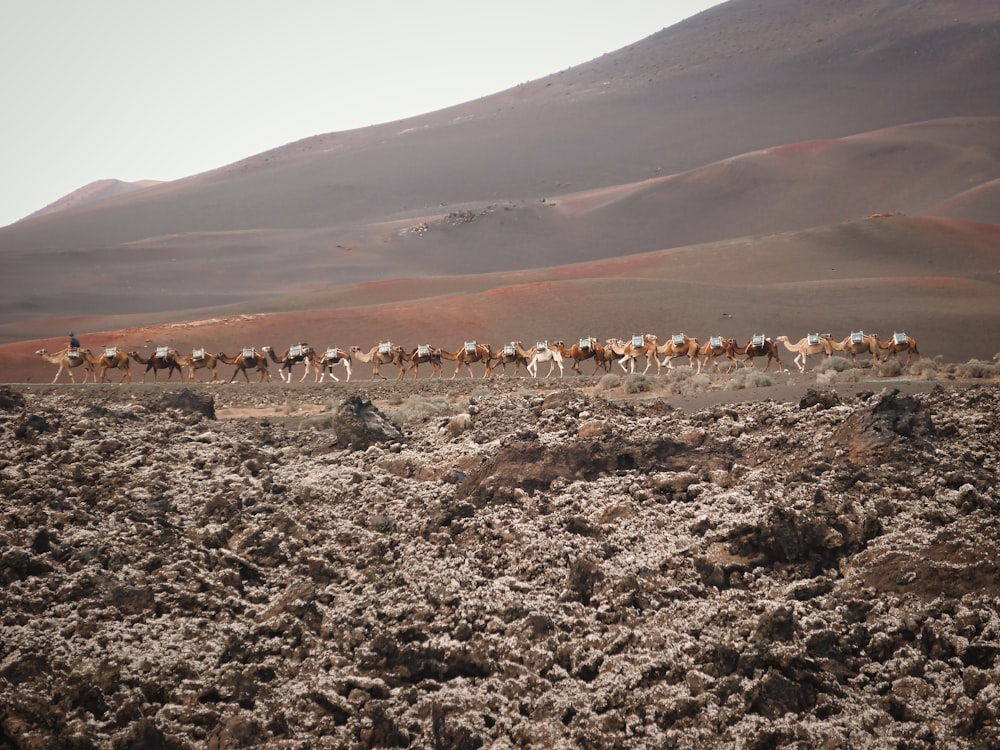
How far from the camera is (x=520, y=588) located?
10.5 m

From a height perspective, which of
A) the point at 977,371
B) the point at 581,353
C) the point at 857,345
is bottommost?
the point at 857,345

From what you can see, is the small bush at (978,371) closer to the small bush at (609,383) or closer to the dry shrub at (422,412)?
the small bush at (609,383)

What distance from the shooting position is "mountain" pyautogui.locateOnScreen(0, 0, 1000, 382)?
65.6 m

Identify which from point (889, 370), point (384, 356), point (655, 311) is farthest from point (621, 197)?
point (889, 370)

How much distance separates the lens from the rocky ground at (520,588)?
8.40 metres

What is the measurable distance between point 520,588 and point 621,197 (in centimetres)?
9719

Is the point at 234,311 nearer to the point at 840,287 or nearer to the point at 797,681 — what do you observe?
the point at 840,287

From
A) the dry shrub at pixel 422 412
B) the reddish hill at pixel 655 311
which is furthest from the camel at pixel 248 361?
the dry shrub at pixel 422 412

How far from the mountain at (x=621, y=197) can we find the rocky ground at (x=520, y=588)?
3418 cm

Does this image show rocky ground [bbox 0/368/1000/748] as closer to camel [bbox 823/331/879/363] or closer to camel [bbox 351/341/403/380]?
camel [bbox 823/331/879/363]

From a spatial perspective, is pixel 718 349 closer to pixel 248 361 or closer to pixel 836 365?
pixel 836 365

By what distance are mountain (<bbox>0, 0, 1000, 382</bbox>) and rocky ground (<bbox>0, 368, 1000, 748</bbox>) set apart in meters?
34.2

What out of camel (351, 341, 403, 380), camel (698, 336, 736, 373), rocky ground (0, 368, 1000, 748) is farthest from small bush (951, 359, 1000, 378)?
camel (351, 341, 403, 380)

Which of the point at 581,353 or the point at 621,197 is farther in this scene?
the point at 621,197
